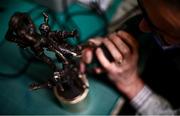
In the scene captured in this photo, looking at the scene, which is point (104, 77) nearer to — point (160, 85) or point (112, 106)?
point (112, 106)

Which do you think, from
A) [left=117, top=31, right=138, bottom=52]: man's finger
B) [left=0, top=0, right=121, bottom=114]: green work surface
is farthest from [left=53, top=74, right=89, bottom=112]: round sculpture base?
[left=117, top=31, right=138, bottom=52]: man's finger

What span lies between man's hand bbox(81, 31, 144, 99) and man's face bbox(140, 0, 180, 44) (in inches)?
4.5

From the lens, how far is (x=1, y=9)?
0.49 meters

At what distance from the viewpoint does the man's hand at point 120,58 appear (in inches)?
23.9

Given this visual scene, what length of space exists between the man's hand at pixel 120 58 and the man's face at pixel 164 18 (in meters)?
0.11

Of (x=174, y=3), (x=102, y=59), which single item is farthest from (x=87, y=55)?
(x=174, y=3)

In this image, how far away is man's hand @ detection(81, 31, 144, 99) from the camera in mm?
606

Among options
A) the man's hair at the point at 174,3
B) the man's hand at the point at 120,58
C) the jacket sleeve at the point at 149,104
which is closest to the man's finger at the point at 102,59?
the man's hand at the point at 120,58

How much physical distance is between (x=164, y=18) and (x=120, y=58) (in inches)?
7.3

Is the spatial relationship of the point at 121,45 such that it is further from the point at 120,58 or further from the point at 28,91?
the point at 28,91

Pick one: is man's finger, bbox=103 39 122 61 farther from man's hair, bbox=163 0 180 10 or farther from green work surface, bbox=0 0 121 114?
man's hair, bbox=163 0 180 10

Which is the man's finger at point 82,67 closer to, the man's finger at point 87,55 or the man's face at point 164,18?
the man's finger at point 87,55

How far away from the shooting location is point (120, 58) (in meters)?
0.61

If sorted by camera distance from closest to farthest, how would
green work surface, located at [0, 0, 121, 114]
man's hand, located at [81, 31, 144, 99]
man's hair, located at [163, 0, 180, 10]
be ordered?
man's hair, located at [163, 0, 180, 10]
green work surface, located at [0, 0, 121, 114]
man's hand, located at [81, 31, 144, 99]
